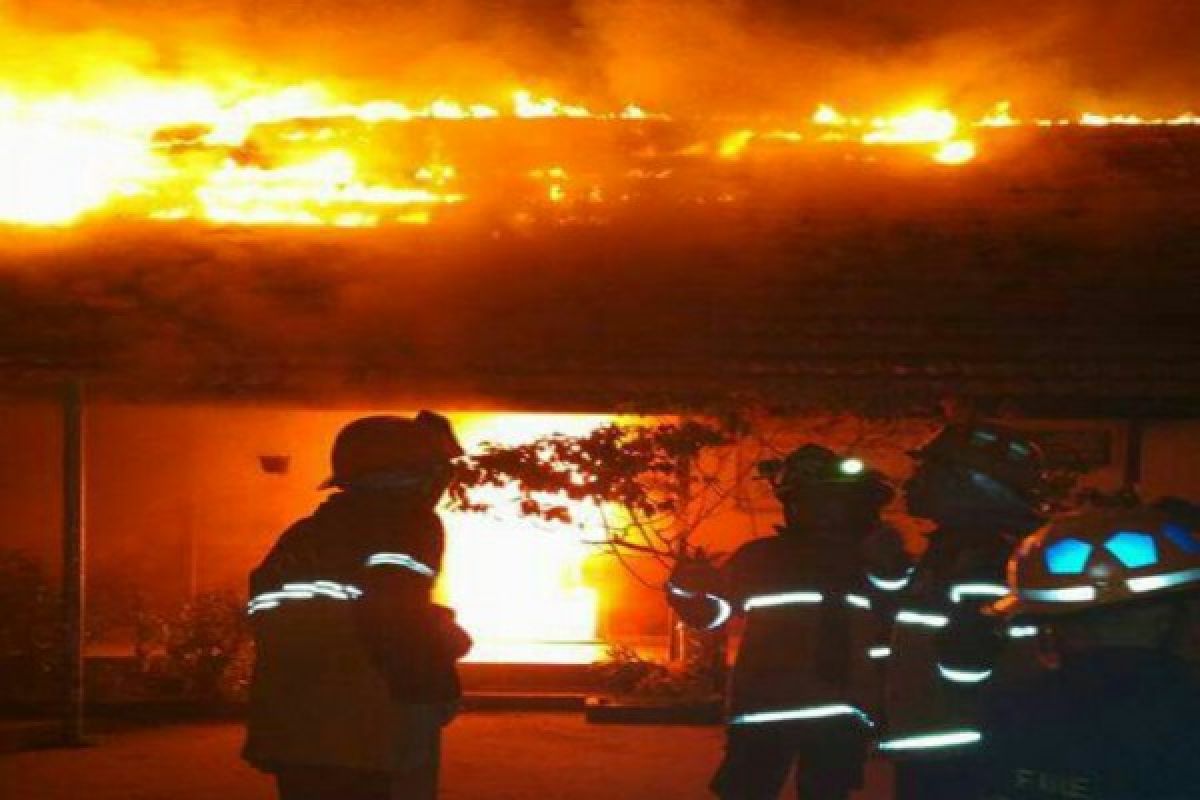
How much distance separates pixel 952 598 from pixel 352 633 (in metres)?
1.50

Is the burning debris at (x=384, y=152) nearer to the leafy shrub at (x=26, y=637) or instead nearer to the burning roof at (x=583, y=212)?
the burning roof at (x=583, y=212)

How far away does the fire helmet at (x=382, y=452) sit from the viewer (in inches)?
155

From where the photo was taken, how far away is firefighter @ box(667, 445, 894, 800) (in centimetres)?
486

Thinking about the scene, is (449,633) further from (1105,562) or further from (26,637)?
(26,637)

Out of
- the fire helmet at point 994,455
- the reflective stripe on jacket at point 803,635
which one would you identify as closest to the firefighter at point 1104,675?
the fire helmet at point 994,455

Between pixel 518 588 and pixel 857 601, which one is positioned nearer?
pixel 857 601

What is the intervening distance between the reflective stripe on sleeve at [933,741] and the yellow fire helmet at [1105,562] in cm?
109

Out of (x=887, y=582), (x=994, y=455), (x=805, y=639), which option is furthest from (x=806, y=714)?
(x=994, y=455)

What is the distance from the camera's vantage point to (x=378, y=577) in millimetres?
3785

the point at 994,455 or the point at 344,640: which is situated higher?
the point at 994,455

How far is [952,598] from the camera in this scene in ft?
13.2

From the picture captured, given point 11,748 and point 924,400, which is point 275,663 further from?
point 11,748

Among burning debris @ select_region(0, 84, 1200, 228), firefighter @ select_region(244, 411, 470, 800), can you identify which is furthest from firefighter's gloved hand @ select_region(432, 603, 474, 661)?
burning debris @ select_region(0, 84, 1200, 228)

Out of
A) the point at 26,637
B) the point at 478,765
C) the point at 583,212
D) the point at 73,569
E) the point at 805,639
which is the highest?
the point at 583,212
